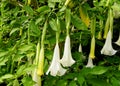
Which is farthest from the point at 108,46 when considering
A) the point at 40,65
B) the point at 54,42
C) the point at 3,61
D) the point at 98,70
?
the point at 3,61

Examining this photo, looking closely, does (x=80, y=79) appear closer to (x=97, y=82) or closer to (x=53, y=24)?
(x=97, y=82)

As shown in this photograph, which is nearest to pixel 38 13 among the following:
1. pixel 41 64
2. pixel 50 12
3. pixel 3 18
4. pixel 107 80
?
pixel 50 12

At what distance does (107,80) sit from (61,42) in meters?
0.34

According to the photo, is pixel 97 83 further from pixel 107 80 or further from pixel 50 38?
pixel 50 38

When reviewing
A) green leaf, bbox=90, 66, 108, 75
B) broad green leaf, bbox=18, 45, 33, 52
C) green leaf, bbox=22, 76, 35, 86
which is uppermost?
broad green leaf, bbox=18, 45, 33, 52

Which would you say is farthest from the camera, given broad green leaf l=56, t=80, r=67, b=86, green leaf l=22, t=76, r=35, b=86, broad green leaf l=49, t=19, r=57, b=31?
broad green leaf l=56, t=80, r=67, b=86

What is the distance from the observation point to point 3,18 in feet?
7.38

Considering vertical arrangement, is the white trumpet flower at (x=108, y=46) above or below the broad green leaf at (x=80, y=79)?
above

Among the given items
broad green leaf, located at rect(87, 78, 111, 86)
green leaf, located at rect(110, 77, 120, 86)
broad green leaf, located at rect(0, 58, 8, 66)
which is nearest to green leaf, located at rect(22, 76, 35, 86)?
broad green leaf, located at rect(0, 58, 8, 66)

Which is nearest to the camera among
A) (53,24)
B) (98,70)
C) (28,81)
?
(53,24)

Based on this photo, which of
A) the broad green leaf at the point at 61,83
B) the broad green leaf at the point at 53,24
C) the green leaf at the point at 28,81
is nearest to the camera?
the broad green leaf at the point at 53,24

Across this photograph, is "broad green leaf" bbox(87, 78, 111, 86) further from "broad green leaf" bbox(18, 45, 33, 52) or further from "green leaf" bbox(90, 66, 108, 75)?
"broad green leaf" bbox(18, 45, 33, 52)

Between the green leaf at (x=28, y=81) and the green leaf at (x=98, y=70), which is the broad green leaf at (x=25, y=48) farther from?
the green leaf at (x=98, y=70)

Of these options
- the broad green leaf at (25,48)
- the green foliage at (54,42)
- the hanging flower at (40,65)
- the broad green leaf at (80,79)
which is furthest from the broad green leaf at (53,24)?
the broad green leaf at (80,79)
